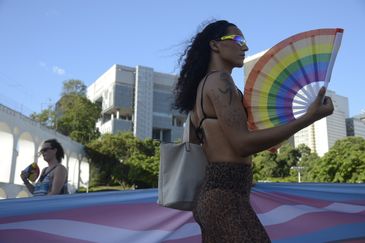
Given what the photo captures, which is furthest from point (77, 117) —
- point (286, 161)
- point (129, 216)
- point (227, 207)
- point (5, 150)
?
point (227, 207)

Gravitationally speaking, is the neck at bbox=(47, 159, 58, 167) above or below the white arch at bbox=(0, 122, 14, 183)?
below

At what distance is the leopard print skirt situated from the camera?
5.87 ft

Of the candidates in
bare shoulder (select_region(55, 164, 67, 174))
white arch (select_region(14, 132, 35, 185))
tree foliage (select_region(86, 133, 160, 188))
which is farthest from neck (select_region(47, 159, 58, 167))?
tree foliage (select_region(86, 133, 160, 188))

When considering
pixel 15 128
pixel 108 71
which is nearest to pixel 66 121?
pixel 15 128

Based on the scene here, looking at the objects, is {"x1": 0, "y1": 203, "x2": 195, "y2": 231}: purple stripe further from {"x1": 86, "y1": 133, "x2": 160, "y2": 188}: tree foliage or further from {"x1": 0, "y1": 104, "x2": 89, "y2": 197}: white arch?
{"x1": 86, "y1": 133, "x2": 160, "y2": 188}: tree foliage

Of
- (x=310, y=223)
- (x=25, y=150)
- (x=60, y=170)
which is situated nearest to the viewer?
(x=310, y=223)

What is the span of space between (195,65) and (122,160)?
49754mm

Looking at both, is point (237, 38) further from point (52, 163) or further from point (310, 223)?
point (52, 163)

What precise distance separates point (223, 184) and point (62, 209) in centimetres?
177

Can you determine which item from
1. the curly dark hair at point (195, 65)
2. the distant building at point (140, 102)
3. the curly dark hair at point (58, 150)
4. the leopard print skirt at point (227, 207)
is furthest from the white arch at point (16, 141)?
the distant building at point (140, 102)

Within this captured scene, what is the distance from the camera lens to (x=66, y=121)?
57.8 meters

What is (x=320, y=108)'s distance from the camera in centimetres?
183

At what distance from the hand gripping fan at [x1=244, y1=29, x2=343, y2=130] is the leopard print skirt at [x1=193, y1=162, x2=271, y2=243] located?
1.75 ft

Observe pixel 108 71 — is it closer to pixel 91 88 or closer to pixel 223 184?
pixel 91 88
